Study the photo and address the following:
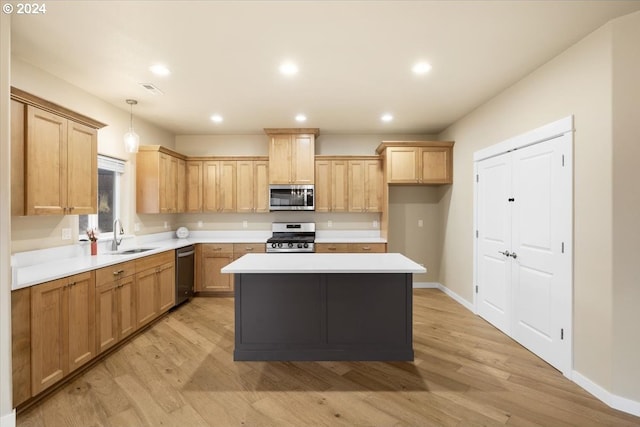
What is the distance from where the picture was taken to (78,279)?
2.47 meters

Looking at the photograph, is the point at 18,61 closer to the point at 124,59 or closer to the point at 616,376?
the point at 124,59

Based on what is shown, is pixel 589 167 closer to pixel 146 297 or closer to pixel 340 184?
pixel 340 184

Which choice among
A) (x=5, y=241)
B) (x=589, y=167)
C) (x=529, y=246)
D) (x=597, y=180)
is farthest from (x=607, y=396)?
(x=5, y=241)

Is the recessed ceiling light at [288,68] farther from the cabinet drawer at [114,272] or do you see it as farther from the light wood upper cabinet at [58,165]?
the cabinet drawer at [114,272]

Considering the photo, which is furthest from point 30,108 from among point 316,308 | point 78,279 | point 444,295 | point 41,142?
point 444,295

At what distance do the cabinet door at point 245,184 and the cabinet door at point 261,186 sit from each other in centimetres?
6

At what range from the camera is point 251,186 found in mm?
5094

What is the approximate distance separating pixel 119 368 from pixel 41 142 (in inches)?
81.8

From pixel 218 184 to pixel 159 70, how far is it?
94.9 inches

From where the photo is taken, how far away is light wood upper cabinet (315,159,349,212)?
503 centimetres

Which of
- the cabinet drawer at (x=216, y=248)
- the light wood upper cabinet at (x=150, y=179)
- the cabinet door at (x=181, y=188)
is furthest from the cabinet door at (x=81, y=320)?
the cabinet door at (x=181, y=188)

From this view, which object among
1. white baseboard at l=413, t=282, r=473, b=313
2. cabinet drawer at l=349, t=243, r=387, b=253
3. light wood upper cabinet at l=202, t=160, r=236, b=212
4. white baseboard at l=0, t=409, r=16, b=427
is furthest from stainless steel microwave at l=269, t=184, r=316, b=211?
white baseboard at l=0, t=409, r=16, b=427

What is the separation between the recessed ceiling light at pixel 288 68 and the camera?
2768 millimetres

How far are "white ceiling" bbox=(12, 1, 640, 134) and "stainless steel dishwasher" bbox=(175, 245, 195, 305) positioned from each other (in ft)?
6.97
